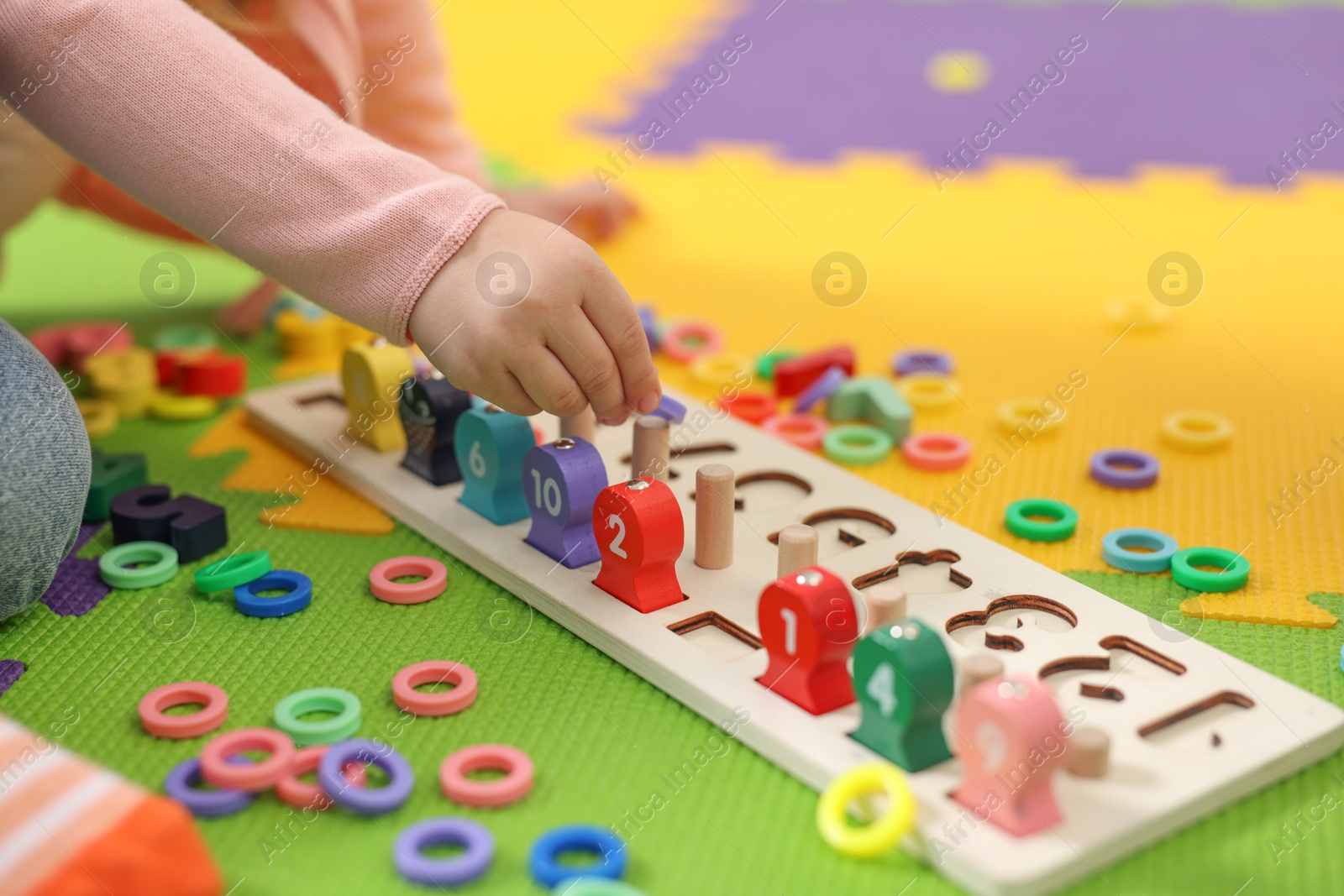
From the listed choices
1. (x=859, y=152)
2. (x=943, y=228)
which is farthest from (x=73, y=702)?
(x=859, y=152)

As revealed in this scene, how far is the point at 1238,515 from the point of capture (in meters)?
1.00

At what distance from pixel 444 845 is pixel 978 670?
0.92 feet

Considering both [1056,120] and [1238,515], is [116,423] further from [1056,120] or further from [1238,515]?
[1056,120]

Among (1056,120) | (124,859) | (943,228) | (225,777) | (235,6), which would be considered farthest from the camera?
(1056,120)

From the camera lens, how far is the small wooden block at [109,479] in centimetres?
98

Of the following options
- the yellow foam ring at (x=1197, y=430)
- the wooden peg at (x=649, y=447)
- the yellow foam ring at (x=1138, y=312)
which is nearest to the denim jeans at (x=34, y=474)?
the wooden peg at (x=649, y=447)

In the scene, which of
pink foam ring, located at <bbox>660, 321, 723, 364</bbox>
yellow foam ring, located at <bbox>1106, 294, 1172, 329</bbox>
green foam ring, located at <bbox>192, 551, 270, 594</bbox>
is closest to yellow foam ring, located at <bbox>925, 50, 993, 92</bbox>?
yellow foam ring, located at <bbox>1106, 294, 1172, 329</bbox>

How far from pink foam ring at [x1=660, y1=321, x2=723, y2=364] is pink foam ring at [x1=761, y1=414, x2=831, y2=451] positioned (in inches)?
6.7

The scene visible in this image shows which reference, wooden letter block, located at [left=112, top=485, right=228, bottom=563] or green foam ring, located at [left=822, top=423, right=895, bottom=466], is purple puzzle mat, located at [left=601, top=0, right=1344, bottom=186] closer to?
green foam ring, located at [left=822, top=423, right=895, bottom=466]

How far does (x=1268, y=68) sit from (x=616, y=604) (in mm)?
2131

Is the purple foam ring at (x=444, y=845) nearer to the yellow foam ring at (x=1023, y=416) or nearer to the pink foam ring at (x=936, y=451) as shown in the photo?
the pink foam ring at (x=936, y=451)

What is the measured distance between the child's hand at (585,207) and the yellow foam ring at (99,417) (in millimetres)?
523

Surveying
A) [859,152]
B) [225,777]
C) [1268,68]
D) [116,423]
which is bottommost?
[116,423]

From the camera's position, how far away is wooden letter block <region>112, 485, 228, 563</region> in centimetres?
93
